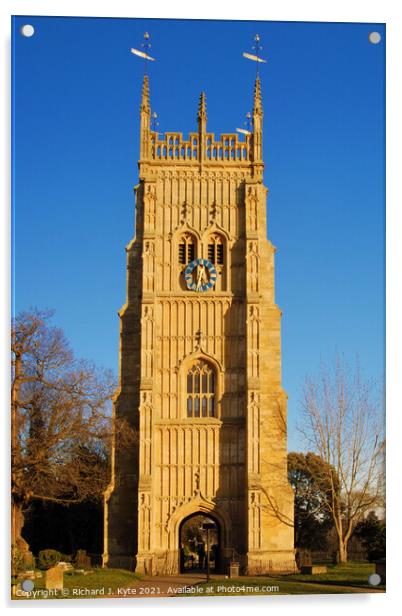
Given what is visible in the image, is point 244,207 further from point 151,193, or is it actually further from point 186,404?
point 186,404

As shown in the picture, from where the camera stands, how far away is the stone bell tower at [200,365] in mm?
44344

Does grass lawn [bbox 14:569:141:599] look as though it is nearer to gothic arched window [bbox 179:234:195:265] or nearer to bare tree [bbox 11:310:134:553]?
bare tree [bbox 11:310:134:553]

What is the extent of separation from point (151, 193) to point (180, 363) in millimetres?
7368

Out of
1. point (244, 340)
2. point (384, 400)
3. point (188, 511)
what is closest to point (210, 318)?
point (244, 340)

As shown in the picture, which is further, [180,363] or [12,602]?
[180,363]

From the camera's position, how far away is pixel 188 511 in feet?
147

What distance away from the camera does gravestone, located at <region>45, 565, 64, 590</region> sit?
1080 inches

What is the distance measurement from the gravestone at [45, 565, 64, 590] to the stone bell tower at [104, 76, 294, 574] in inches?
555

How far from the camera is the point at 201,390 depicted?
45969mm

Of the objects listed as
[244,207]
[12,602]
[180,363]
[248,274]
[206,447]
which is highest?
[244,207]

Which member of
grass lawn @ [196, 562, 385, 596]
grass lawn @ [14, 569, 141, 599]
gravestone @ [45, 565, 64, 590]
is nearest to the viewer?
grass lawn @ [14, 569, 141, 599]

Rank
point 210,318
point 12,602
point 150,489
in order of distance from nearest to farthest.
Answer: point 12,602 → point 150,489 → point 210,318

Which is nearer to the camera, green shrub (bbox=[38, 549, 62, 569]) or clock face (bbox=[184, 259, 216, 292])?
green shrub (bbox=[38, 549, 62, 569])

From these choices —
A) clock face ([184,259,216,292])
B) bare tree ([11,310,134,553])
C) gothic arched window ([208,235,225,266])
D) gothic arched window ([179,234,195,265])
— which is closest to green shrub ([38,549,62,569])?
bare tree ([11,310,134,553])
